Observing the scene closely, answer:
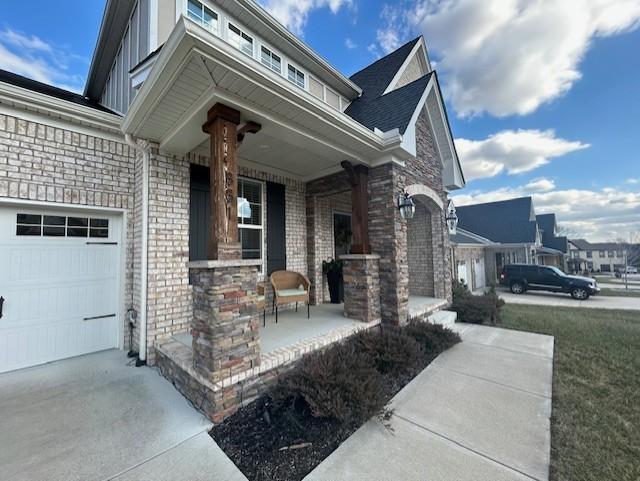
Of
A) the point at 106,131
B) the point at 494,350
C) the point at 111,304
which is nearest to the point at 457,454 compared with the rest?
the point at 494,350

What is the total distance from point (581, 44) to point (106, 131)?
1205cm

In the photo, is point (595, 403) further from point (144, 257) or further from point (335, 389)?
point (144, 257)

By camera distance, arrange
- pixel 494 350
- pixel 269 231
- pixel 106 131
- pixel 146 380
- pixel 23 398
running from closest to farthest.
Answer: pixel 23 398, pixel 146 380, pixel 106 131, pixel 494 350, pixel 269 231

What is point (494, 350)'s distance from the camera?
475 cm

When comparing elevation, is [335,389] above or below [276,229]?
below

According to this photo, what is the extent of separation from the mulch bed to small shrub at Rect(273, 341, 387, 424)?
0.44ft

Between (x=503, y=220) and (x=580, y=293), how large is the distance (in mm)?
9982

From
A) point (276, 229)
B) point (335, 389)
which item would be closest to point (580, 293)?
point (276, 229)

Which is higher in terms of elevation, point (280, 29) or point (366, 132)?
point (280, 29)

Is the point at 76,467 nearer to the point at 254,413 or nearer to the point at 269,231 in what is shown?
the point at 254,413

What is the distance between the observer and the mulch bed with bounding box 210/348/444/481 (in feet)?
7.00

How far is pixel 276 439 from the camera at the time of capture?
243cm

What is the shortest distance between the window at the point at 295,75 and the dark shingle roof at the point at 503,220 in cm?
1876

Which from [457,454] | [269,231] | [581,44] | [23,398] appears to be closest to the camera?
[457,454]
